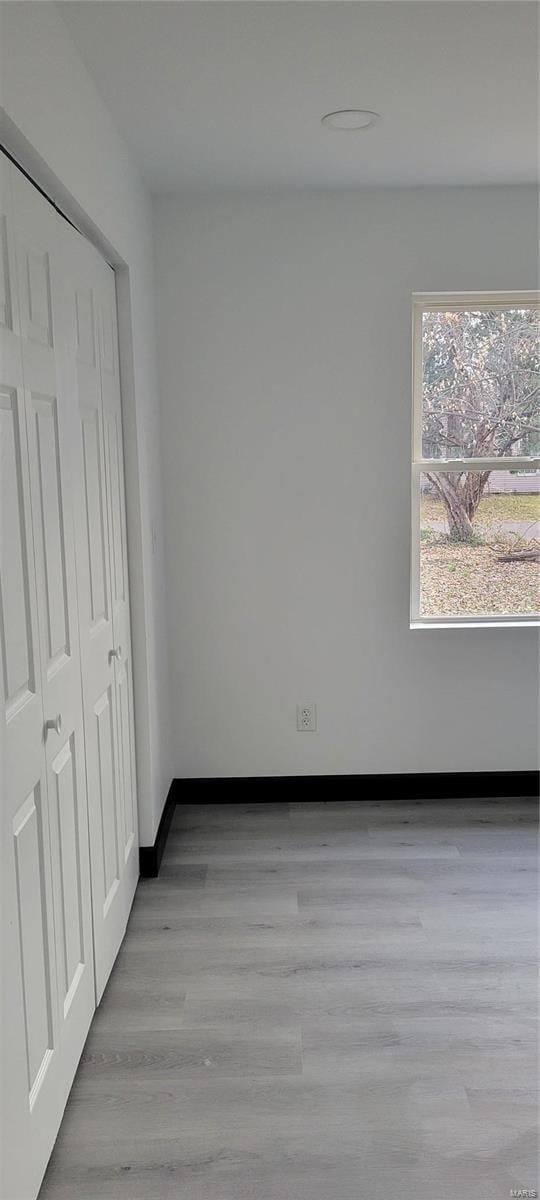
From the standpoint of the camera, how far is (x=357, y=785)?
3949 millimetres

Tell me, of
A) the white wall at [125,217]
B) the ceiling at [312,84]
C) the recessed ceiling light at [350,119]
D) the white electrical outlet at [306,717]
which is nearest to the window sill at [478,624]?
Answer: the white electrical outlet at [306,717]

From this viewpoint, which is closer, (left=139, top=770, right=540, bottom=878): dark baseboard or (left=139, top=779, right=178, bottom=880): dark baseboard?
(left=139, top=779, right=178, bottom=880): dark baseboard

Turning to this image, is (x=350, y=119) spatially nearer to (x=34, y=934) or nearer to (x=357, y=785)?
(x=34, y=934)

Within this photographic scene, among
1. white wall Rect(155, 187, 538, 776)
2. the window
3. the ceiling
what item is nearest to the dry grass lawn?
the window

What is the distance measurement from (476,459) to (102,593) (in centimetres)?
187

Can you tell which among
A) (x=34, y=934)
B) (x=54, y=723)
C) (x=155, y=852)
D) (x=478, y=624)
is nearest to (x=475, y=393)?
(x=478, y=624)

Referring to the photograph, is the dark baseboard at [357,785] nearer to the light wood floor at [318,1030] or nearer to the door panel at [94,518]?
the light wood floor at [318,1030]

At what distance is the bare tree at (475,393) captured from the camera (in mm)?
3750

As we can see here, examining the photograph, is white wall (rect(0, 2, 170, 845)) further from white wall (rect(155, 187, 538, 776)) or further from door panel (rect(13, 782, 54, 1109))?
door panel (rect(13, 782, 54, 1109))

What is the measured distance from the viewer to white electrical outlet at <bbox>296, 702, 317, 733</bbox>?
3.88 m

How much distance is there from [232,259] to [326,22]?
1.53 meters

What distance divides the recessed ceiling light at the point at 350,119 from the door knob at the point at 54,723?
6.24ft

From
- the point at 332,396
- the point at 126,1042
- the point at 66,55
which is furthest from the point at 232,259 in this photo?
the point at 126,1042

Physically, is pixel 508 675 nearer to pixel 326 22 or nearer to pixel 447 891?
→ pixel 447 891
